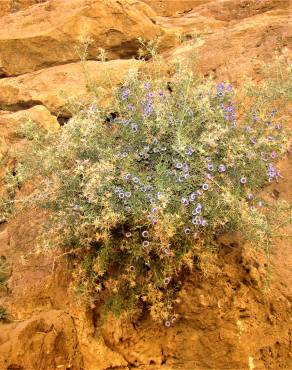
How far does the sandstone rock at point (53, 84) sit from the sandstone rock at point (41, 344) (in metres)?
2.93

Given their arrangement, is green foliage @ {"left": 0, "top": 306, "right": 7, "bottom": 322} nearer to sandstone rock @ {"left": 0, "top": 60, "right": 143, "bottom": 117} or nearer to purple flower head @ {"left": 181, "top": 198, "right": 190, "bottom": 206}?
purple flower head @ {"left": 181, "top": 198, "right": 190, "bottom": 206}

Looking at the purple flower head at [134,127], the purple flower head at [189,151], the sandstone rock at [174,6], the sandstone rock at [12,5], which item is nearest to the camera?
the purple flower head at [189,151]

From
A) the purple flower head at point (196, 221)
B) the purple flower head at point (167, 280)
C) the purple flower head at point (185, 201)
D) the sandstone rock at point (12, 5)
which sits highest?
the purple flower head at point (185, 201)

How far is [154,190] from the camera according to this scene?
3172 millimetres

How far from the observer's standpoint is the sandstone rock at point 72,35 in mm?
6668

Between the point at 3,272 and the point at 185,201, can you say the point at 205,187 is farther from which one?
the point at 3,272

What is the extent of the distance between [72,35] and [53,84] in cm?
98

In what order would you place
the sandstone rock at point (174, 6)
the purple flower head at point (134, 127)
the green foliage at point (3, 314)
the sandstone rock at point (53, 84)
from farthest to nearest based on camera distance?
the sandstone rock at point (174, 6)
the sandstone rock at point (53, 84)
the green foliage at point (3, 314)
the purple flower head at point (134, 127)

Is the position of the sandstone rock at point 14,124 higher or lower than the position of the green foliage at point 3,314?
higher

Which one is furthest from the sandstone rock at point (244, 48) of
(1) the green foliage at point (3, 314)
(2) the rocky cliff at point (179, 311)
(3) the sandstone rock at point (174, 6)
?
(3) the sandstone rock at point (174, 6)

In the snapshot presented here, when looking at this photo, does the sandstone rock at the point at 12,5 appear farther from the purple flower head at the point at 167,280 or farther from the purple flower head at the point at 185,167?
the purple flower head at the point at 167,280

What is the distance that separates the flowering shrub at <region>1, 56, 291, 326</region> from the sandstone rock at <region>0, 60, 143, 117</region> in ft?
6.84

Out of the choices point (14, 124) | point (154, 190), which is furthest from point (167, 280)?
point (14, 124)

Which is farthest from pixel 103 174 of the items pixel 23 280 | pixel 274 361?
pixel 274 361
